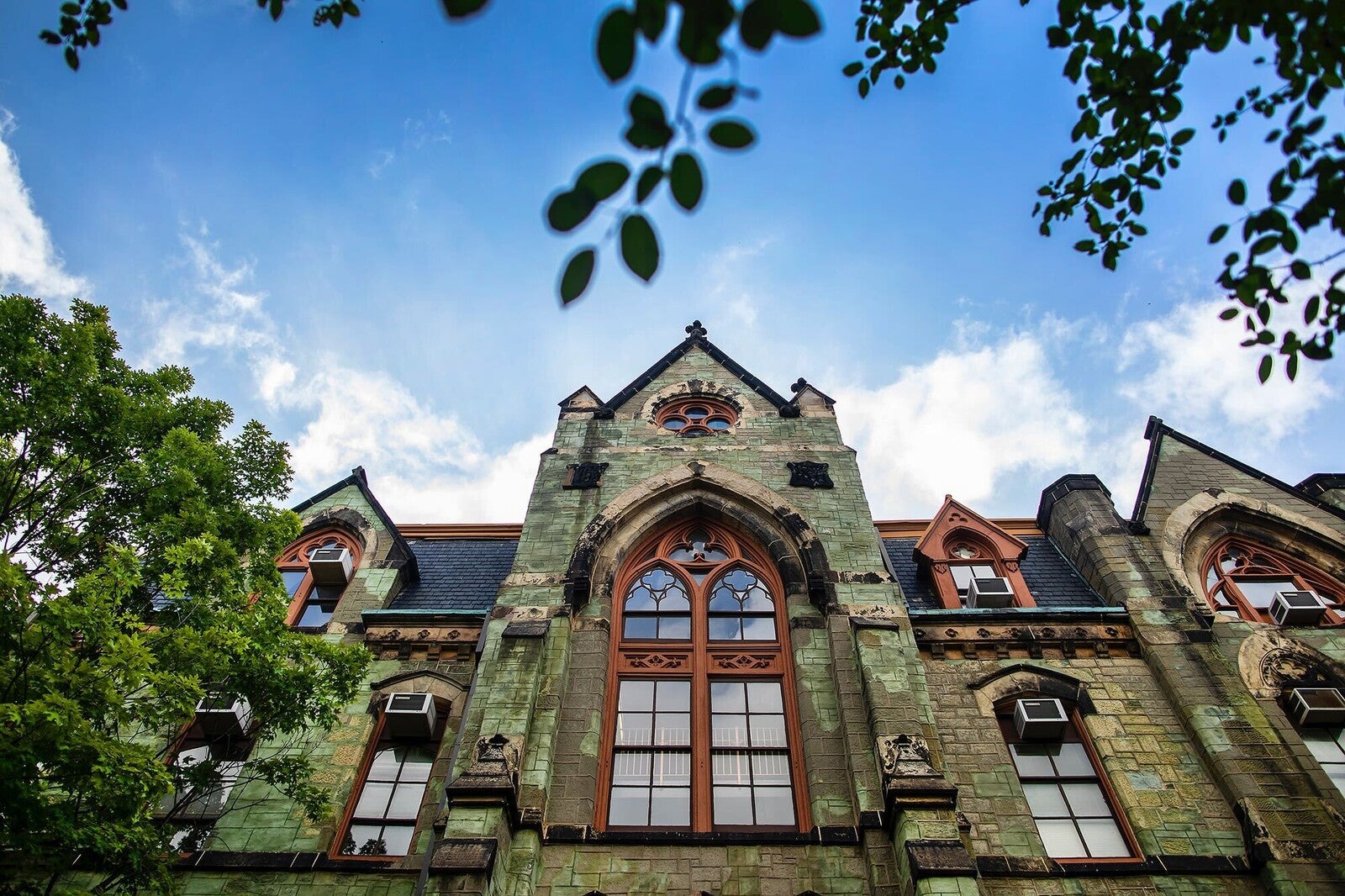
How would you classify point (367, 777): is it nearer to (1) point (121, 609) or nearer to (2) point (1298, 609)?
(1) point (121, 609)

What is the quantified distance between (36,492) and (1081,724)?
12.7 m

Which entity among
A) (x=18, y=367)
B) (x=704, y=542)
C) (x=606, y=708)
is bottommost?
(x=606, y=708)

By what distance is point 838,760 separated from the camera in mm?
9953

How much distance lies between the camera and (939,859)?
8.12 meters

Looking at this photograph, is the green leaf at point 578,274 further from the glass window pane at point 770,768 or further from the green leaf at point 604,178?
the glass window pane at point 770,768

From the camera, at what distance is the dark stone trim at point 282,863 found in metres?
9.44

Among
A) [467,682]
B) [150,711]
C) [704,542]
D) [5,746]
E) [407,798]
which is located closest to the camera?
[5,746]

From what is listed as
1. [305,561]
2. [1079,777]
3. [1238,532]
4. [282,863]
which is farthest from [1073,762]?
[305,561]

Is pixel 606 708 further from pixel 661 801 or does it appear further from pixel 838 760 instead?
pixel 838 760

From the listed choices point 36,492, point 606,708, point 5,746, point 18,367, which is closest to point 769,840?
point 606,708

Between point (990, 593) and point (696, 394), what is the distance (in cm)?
654

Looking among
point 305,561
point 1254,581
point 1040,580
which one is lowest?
point 1254,581

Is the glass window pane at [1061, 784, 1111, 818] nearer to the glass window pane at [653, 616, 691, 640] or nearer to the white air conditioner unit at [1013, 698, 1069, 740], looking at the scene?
the white air conditioner unit at [1013, 698, 1069, 740]

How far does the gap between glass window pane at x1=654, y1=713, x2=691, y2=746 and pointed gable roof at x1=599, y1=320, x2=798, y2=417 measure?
6.50 metres
